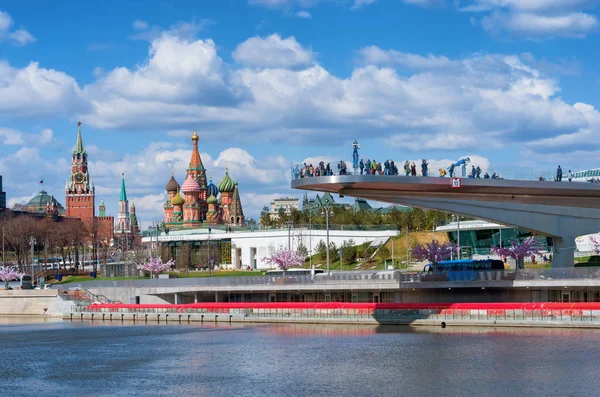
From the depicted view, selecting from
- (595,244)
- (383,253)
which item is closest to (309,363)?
(595,244)

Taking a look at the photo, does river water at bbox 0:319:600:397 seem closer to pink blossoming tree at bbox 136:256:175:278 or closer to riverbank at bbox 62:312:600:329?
riverbank at bbox 62:312:600:329

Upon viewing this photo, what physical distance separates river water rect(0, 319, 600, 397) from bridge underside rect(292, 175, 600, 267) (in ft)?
29.1

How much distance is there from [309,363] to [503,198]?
22522 millimetres

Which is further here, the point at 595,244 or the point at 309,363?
the point at 595,244

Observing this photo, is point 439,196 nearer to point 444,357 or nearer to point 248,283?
point 444,357

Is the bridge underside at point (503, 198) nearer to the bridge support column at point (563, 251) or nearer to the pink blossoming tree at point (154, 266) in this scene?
the bridge support column at point (563, 251)

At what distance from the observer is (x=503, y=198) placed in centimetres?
7369

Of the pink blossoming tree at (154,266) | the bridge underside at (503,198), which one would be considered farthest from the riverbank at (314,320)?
the pink blossoming tree at (154,266)

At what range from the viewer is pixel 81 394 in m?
50.8

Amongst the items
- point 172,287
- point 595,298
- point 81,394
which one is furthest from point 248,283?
point 81,394

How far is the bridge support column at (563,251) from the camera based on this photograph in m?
77.1

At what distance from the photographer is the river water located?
50.2 metres

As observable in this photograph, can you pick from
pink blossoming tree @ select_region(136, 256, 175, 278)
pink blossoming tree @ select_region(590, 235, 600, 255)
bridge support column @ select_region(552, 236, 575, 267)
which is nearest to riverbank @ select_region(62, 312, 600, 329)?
bridge support column @ select_region(552, 236, 575, 267)

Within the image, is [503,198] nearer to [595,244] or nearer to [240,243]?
[595,244]
